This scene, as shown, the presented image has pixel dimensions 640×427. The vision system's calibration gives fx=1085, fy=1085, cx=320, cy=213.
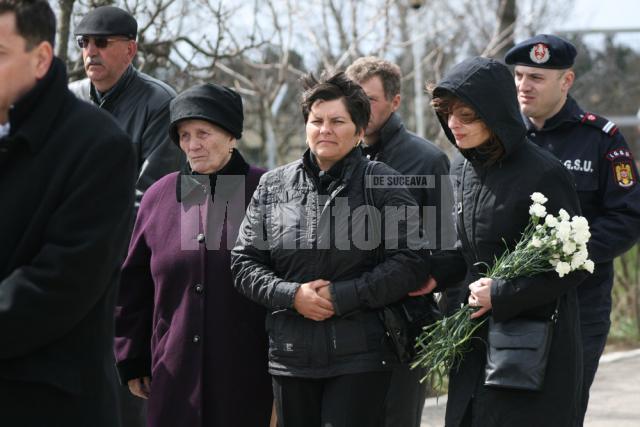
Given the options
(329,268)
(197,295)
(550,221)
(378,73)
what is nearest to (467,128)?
(550,221)

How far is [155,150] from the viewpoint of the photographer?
5270 millimetres

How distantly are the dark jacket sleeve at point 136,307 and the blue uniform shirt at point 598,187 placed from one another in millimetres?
1937

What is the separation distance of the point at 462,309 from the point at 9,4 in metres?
2.23

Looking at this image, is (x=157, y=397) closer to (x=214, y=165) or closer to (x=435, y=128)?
(x=214, y=165)

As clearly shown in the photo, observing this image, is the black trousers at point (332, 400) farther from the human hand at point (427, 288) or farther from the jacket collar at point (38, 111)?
the jacket collar at point (38, 111)

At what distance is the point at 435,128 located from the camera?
14602mm

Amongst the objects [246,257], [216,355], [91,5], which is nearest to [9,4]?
[246,257]

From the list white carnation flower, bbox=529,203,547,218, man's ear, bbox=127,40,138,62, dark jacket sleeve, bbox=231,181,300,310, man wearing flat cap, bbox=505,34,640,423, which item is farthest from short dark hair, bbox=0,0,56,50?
man wearing flat cap, bbox=505,34,640,423

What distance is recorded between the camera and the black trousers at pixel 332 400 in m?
4.27

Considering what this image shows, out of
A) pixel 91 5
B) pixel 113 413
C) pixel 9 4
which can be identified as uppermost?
pixel 91 5

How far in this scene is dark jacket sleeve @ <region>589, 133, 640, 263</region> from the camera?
4934 mm

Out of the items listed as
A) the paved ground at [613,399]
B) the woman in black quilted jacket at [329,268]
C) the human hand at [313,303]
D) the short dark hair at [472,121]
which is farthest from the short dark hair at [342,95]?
the paved ground at [613,399]

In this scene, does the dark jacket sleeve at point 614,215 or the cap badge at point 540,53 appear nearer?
the dark jacket sleeve at point 614,215

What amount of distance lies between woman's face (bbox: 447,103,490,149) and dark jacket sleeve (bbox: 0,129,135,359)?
176cm
